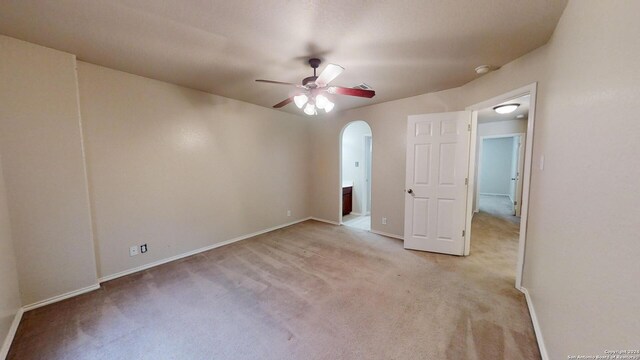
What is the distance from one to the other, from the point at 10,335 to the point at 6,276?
45cm

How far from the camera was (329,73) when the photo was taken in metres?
1.95

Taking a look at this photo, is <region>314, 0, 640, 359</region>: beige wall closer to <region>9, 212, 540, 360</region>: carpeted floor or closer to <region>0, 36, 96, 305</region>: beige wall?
<region>9, 212, 540, 360</region>: carpeted floor

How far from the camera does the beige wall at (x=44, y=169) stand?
6.39 ft

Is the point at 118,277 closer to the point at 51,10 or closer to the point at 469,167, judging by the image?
the point at 51,10

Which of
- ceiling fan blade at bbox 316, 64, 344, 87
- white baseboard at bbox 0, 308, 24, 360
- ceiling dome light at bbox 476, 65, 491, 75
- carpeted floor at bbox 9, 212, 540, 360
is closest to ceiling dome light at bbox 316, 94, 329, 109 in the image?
ceiling fan blade at bbox 316, 64, 344, 87

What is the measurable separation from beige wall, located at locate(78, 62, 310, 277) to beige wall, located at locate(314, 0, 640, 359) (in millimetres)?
3788

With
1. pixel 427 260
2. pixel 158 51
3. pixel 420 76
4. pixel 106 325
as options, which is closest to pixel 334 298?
pixel 427 260

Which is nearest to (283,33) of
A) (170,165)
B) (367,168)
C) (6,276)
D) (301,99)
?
(301,99)

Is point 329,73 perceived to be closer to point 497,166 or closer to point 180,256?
point 180,256

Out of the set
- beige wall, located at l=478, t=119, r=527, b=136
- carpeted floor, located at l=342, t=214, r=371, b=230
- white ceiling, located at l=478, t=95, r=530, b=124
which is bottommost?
carpeted floor, located at l=342, t=214, r=371, b=230

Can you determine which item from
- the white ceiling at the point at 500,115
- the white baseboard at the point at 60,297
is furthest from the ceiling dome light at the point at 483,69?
the white baseboard at the point at 60,297

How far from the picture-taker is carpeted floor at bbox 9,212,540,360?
1.61 meters

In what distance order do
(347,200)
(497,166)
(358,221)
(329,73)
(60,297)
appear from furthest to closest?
(497,166) < (347,200) < (358,221) < (60,297) < (329,73)

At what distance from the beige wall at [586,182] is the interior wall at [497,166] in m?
7.49
